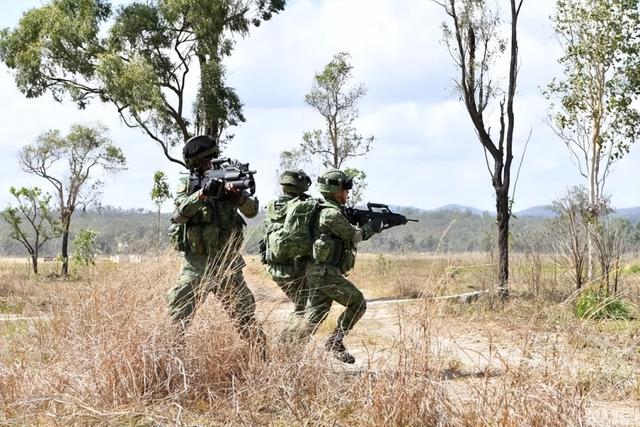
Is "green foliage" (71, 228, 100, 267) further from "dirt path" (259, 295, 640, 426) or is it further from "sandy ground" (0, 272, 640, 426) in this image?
"dirt path" (259, 295, 640, 426)

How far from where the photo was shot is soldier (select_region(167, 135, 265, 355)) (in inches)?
181

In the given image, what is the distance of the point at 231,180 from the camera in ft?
15.5

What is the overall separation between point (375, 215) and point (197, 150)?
5.09 feet

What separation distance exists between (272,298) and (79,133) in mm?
21305

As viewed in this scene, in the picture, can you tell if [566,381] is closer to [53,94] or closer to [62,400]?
[62,400]

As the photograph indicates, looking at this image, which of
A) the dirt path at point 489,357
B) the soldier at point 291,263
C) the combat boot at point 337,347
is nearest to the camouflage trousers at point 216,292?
the dirt path at point 489,357

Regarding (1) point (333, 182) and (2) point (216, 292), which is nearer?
(2) point (216, 292)

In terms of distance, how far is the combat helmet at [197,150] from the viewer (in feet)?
Answer: 17.0

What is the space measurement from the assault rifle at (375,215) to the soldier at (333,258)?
0.29 metres

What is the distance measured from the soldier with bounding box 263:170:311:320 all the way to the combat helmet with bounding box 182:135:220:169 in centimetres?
83

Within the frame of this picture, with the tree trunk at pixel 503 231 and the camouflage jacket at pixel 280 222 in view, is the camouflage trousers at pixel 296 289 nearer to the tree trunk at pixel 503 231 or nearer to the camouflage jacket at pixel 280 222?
the camouflage jacket at pixel 280 222

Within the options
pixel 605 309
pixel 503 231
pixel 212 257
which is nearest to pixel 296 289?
pixel 212 257

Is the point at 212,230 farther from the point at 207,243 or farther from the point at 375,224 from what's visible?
the point at 375,224

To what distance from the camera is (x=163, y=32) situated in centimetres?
1572
